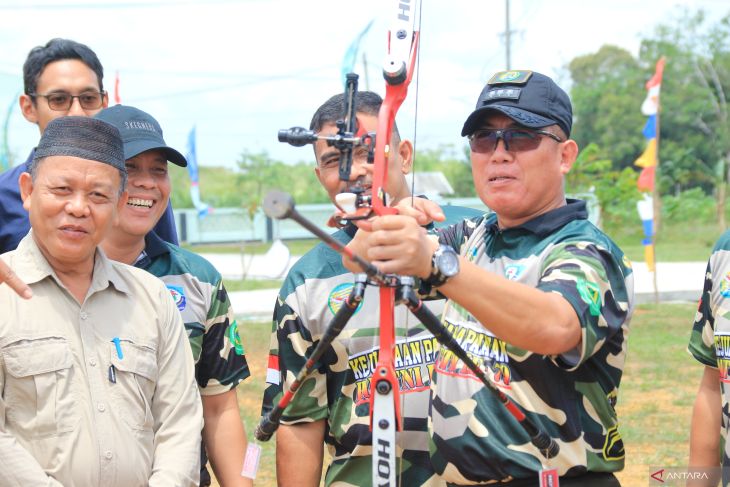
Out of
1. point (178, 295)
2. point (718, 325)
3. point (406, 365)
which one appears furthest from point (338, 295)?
point (718, 325)

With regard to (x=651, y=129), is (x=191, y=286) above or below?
below

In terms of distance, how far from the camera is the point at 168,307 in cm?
302

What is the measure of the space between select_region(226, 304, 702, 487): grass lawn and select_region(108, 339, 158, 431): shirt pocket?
4.36 meters

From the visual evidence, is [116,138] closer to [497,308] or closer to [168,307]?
[168,307]

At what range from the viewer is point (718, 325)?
3.40 metres

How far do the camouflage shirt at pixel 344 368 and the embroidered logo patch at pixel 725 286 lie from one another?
1.12m

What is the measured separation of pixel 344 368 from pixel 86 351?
997mm

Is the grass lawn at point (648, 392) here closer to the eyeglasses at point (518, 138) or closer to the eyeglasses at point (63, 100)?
the eyeglasses at point (63, 100)

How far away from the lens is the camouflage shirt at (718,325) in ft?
11.0

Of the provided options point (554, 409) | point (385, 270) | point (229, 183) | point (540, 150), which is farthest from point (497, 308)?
point (229, 183)

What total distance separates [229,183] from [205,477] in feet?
192

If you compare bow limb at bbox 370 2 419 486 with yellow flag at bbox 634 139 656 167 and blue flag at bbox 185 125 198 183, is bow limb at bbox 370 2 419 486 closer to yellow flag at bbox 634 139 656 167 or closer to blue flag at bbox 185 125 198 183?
yellow flag at bbox 634 139 656 167

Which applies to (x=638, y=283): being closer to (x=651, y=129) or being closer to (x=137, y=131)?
(x=651, y=129)

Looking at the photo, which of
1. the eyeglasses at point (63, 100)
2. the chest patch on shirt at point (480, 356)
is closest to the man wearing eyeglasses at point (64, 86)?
the eyeglasses at point (63, 100)
